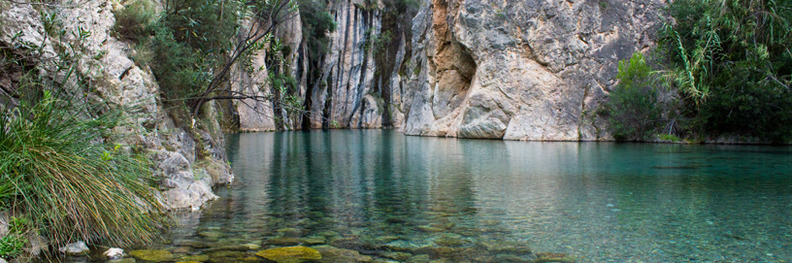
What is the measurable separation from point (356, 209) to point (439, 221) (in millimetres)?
1406

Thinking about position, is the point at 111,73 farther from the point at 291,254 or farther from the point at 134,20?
the point at 291,254

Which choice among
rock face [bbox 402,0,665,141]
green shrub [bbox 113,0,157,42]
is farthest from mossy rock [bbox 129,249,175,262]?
rock face [bbox 402,0,665,141]

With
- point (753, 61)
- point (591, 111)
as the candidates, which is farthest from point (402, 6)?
point (753, 61)

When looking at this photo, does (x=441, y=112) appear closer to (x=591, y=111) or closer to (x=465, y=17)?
(x=465, y=17)

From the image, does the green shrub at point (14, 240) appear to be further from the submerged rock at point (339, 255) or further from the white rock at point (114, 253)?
the submerged rock at point (339, 255)

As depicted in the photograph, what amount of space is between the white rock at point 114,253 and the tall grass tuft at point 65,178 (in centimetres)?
20

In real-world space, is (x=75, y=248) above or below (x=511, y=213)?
above

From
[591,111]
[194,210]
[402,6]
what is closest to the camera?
[194,210]

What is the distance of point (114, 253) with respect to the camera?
4.88m

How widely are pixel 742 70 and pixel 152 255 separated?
23.5 metres

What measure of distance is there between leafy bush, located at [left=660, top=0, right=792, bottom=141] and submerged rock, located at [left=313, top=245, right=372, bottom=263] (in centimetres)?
2176

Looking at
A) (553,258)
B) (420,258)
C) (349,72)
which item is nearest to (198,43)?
(420,258)

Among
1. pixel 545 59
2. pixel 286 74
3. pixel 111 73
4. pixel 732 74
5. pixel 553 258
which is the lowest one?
pixel 553 258

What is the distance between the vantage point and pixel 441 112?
116ft
